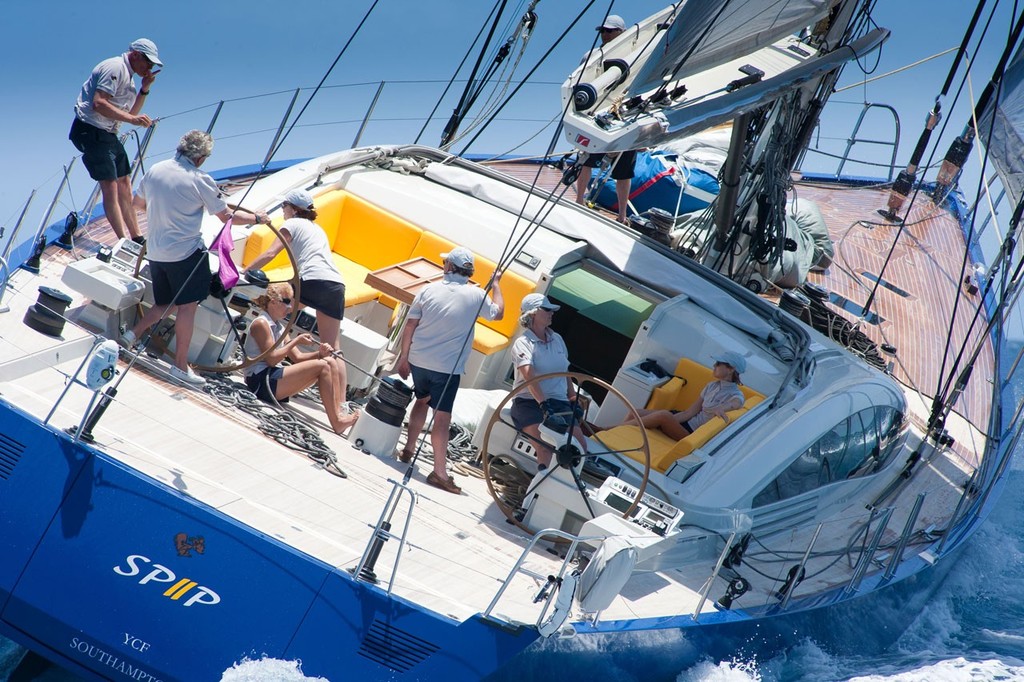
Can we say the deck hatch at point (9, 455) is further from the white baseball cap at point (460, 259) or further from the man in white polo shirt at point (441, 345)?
the white baseball cap at point (460, 259)

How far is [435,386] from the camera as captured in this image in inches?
213

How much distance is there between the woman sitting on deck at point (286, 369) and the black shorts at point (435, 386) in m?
0.39

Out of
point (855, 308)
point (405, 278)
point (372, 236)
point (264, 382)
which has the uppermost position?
point (855, 308)

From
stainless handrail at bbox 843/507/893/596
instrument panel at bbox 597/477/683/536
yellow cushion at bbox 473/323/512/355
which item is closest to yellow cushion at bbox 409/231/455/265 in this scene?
yellow cushion at bbox 473/323/512/355

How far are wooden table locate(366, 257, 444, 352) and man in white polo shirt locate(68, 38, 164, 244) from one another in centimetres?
137

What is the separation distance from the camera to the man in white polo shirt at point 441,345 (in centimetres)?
534

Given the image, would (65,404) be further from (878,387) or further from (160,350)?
(878,387)

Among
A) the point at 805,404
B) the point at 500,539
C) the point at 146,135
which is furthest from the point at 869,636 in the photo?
the point at 146,135

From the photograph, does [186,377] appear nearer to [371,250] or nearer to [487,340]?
[487,340]

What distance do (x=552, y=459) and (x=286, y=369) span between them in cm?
138

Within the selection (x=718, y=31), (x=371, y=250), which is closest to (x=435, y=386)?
(x=371, y=250)

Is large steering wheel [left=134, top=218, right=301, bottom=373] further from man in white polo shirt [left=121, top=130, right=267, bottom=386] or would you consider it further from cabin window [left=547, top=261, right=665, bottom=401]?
cabin window [left=547, top=261, right=665, bottom=401]

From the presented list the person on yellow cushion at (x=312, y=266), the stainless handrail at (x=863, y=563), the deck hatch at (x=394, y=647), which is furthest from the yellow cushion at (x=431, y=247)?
the deck hatch at (x=394, y=647)

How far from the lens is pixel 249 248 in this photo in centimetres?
665
